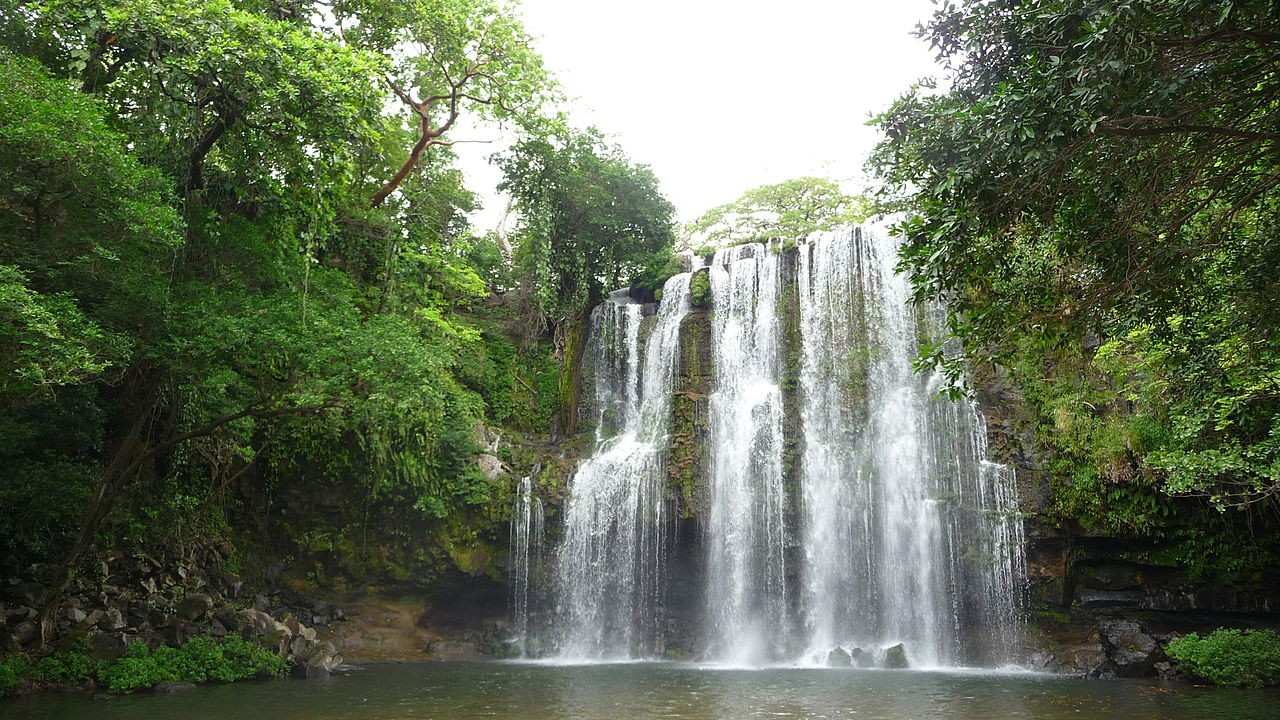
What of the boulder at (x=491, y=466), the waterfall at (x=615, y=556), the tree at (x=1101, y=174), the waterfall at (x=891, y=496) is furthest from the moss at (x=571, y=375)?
the tree at (x=1101, y=174)

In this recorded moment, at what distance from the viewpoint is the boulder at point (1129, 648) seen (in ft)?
47.3

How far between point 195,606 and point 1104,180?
1452 centimetres

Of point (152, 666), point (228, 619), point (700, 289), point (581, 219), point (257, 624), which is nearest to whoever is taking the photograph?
point (152, 666)

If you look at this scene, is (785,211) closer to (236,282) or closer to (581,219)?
(581,219)

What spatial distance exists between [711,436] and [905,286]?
6225 mm

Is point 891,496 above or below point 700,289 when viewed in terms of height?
below

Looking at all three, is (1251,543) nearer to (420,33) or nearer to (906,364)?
(906,364)

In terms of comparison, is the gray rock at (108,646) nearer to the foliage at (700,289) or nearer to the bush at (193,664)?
the bush at (193,664)

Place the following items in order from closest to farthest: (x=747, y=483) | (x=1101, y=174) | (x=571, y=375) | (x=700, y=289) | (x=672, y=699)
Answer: (x=1101, y=174), (x=672, y=699), (x=747, y=483), (x=700, y=289), (x=571, y=375)

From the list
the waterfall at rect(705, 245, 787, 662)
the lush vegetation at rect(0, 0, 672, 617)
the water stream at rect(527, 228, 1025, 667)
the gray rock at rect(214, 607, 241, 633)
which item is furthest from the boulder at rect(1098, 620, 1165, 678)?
the gray rock at rect(214, 607, 241, 633)

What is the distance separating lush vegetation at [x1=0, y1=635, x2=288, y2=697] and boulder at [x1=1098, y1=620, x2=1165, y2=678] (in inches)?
559

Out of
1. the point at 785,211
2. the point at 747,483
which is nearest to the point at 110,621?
the point at 747,483

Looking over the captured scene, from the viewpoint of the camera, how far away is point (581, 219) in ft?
87.8

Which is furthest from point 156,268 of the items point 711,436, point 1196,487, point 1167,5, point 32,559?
point 1196,487
